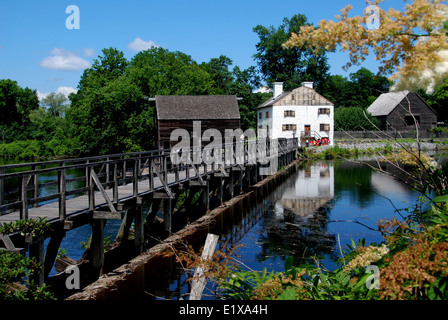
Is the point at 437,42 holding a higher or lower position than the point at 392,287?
higher

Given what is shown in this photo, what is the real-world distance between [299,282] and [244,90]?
5942cm

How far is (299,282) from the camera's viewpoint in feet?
14.6

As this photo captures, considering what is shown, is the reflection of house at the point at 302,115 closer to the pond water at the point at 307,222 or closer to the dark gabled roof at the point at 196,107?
the dark gabled roof at the point at 196,107

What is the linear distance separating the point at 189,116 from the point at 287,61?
114 feet

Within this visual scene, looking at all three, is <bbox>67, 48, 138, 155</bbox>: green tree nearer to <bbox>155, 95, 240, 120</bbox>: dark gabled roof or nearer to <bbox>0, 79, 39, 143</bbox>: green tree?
<bbox>155, 95, 240, 120</bbox>: dark gabled roof

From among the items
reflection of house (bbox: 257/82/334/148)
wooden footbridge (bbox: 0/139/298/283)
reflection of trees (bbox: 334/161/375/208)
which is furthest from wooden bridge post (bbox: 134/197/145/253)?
reflection of house (bbox: 257/82/334/148)

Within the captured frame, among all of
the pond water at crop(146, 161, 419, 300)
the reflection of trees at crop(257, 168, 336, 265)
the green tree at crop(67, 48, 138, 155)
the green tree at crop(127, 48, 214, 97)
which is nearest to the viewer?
the pond water at crop(146, 161, 419, 300)

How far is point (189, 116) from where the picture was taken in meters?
39.1

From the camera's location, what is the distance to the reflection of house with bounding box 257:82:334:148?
5153 centimetres

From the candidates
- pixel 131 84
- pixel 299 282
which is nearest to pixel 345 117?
pixel 131 84

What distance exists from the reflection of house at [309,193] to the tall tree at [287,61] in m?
34.7

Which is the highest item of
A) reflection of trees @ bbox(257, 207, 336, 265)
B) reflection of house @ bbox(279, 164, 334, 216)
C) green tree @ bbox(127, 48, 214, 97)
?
green tree @ bbox(127, 48, 214, 97)
